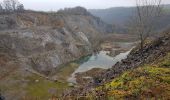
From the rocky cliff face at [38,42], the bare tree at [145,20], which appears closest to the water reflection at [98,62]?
the rocky cliff face at [38,42]

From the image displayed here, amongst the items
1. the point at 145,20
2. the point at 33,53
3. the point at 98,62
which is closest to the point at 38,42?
the point at 33,53

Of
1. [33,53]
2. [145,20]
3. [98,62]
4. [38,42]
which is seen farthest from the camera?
[98,62]

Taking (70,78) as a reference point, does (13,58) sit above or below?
above

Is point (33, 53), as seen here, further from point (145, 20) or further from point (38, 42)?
point (145, 20)

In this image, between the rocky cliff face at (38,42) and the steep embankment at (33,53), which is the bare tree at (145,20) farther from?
the rocky cliff face at (38,42)

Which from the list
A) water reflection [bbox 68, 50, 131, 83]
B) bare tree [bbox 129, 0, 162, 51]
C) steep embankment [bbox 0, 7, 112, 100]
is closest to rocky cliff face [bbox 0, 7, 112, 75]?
steep embankment [bbox 0, 7, 112, 100]

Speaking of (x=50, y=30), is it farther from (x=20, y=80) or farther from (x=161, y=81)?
(x=161, y=81)

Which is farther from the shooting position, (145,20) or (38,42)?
(38,42)

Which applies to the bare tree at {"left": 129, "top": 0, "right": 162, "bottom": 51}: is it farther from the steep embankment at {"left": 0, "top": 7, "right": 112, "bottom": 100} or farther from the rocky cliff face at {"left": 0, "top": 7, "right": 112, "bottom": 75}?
the rocky cliff face at {"left": 0, "top": 7, "right": 112, "bottom": 75}

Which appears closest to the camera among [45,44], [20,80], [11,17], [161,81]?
[161,81]

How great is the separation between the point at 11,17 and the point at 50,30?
16.2 m

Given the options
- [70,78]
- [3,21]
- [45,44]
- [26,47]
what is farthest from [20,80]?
[3,21]

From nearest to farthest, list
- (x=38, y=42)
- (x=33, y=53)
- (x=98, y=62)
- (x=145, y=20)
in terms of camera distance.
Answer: (x=145, y=20) → (x=33, y=53) → (x=38, y=42) → (x=98, y=62)

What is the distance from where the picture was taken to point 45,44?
10338 centimetres
